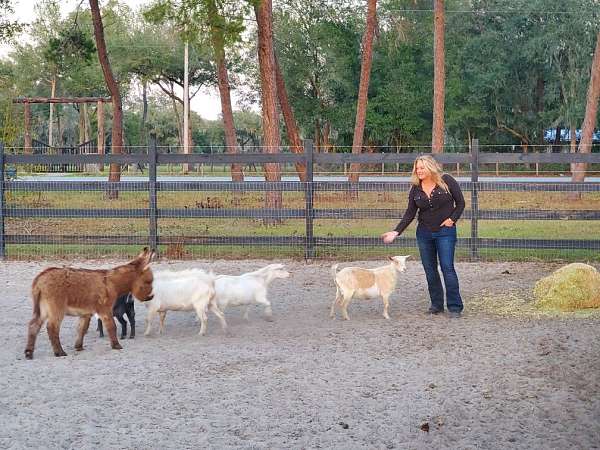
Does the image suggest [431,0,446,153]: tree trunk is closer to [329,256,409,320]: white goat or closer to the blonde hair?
the blonde hair

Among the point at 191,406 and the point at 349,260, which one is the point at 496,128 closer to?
the point at 349,260

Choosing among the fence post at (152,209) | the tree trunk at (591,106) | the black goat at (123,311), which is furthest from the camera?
the tree trunk at (591,106)

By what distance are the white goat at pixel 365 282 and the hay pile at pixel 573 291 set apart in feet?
6.11

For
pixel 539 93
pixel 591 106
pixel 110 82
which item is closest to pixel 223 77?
pixel 110 82

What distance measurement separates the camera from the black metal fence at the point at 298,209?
46.5ft

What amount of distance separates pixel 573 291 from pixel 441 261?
1.60 m

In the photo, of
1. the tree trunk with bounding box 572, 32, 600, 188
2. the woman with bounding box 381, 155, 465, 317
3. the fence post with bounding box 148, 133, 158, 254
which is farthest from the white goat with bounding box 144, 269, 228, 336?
the tree trunk with bounding box 572, 32, 600, 188

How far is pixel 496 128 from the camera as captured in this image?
53.2 metres

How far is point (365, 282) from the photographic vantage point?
9.48 meters

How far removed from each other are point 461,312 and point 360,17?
4336 centimetres

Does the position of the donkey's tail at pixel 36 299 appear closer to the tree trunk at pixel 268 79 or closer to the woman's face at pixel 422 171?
the woman's face at pixel 422 171

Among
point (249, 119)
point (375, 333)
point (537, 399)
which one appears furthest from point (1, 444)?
point (249, 119)

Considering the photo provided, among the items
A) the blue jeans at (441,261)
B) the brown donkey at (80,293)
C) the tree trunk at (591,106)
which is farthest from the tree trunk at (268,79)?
the tree trunk at (591,106)

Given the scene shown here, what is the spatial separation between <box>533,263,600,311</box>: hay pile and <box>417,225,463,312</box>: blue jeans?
1131 millimetres
